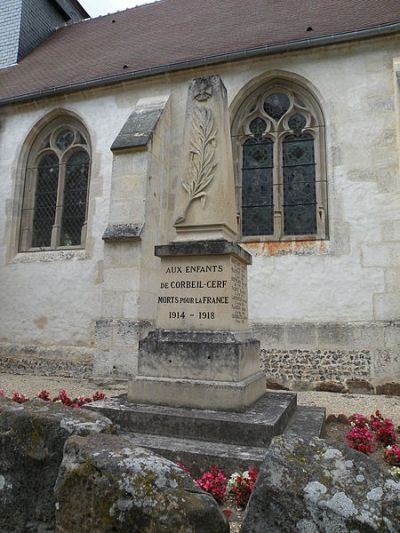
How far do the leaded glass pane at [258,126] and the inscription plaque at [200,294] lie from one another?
5424 millimetres

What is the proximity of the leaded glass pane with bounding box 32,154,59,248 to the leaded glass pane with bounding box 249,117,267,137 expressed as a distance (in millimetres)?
4850

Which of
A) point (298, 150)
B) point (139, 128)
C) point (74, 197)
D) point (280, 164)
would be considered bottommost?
point (74, 197)

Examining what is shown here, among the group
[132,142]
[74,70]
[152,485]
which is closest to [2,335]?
[132,142]

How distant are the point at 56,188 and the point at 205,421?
334 inches

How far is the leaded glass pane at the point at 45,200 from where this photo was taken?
1043cm

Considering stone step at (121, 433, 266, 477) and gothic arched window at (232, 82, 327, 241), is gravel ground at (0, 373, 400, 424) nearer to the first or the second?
stone step at (121, 433, 266, 477)

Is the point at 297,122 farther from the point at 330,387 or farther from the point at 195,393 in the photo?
the point at 195,393

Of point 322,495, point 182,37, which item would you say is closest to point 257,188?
point 182,37

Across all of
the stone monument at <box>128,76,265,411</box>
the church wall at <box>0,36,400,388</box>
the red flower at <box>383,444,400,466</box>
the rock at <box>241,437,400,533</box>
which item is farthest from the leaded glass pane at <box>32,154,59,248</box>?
the rock at <box>241,437,400,533</box>

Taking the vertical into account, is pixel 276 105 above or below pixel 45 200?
above

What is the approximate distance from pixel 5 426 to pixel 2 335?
334 inches

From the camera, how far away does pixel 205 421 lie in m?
3.56

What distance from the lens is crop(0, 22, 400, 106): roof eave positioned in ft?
25.8

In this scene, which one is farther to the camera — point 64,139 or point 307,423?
point 64,139
